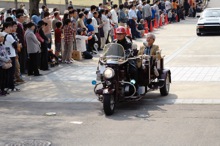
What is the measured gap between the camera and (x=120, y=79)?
12.9 meters

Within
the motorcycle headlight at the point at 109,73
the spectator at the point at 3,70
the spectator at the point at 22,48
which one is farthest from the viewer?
the spectator at the point at 22,48

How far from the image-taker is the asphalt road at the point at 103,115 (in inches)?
404

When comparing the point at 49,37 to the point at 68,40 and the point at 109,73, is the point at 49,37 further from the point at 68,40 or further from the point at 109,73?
the point at 109,73

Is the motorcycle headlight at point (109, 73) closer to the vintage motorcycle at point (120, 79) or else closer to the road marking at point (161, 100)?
the vintage motorcycle at point (120, 79)

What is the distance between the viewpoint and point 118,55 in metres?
13.1

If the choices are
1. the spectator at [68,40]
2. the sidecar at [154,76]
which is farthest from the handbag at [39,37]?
the sidecar at [154,76]

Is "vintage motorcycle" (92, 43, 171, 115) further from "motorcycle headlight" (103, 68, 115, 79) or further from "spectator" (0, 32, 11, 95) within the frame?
"spectator" (0, 32, 11, 95)

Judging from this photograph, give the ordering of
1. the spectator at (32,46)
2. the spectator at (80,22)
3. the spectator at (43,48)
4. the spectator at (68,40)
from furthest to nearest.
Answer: the spectator at (80,22) → the spectator at (68,40) → the spectator at (43,48) → the spectator at (32,46)

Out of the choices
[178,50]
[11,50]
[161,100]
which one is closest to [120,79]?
[161,100]

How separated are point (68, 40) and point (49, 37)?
713mm

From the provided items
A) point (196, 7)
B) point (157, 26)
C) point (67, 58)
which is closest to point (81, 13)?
point (67, 58)

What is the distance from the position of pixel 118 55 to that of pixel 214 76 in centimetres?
508

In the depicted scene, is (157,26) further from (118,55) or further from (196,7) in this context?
(118,55)

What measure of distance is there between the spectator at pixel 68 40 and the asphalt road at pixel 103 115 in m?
1.48
